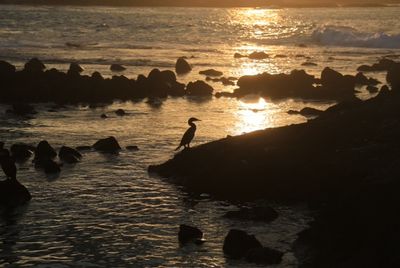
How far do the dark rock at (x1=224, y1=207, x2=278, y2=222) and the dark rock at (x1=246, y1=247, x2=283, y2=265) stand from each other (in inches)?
112

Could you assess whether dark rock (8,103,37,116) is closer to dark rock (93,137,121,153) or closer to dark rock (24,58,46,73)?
dark rock (93,137,121,153)

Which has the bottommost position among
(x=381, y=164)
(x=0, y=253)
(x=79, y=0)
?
(x=0, y=253)

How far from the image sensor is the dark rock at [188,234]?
19672mm

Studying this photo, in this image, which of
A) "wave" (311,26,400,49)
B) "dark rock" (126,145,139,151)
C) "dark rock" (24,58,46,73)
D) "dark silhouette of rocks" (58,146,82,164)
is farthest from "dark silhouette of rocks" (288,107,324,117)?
"wave" (311,26,400,49)

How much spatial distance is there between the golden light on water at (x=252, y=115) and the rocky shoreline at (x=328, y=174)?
277 inches

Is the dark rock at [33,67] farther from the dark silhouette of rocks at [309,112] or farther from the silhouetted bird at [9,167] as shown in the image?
the silhouetted bird at [9,167]

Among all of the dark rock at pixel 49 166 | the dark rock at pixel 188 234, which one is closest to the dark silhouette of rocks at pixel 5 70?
the dark rock at pixel 49 166

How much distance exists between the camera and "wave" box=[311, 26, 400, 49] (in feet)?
308

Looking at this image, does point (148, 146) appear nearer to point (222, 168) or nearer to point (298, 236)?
point (222, 168)

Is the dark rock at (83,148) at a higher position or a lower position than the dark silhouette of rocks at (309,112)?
lower

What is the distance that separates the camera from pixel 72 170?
2702 cm

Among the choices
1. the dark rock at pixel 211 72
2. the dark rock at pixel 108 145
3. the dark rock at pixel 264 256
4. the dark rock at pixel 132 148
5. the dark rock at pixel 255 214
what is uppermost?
the dark rock at pixel 211 72

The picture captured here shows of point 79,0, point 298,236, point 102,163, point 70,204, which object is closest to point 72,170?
point 102,163

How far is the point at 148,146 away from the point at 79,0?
166 metres
